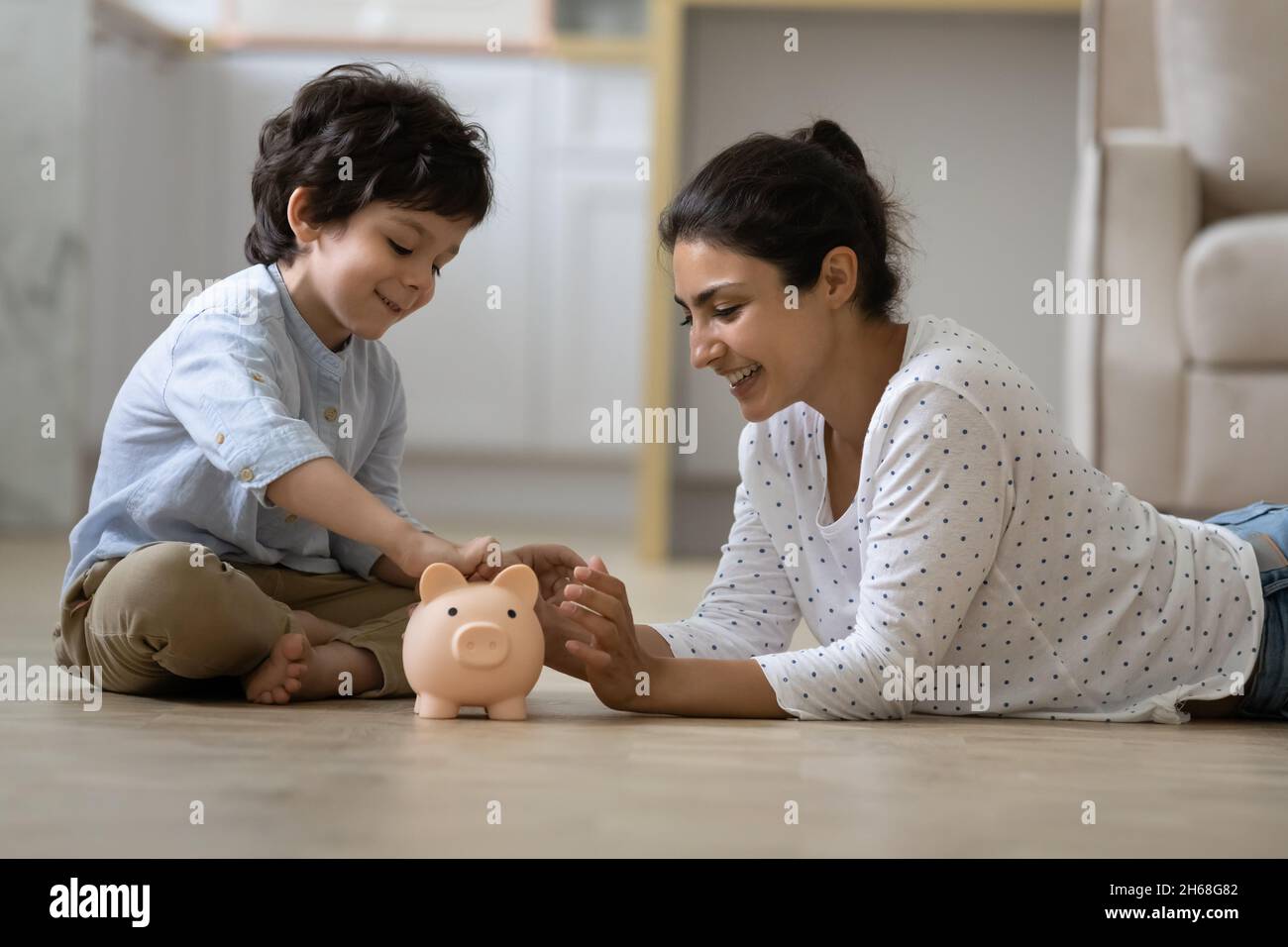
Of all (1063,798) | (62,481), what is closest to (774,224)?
(1063,798)

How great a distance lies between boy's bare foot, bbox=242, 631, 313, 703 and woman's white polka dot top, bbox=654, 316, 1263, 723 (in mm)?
288

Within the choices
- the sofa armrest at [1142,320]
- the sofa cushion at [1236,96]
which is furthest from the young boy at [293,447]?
the sofa cushion at [1236,96]

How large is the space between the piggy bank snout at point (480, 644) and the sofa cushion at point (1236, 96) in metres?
1.32

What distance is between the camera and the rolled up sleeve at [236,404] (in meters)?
1.05

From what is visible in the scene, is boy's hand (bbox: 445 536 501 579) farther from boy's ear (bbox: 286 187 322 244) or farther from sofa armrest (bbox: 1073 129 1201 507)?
sofa armrest (bbox: 1073 129 1201 507)

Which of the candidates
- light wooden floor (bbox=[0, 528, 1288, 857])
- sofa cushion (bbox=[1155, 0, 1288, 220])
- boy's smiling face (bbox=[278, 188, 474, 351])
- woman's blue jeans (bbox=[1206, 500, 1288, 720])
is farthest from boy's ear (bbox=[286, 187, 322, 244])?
sofa cushion (bbox=[1155, 0, 1288, 220])

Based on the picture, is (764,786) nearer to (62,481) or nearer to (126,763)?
(126,763)

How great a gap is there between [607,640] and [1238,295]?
3.30ft

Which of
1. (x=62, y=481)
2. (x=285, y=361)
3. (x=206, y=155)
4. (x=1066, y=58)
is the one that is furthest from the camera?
(x=206, y=155)

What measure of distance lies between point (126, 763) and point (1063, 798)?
0.54 m

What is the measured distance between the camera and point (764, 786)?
32.5 inches

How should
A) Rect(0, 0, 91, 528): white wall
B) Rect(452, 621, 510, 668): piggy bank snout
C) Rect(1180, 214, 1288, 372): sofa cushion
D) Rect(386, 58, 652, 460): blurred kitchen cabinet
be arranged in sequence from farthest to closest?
1. Rect(386, 58, 652, 460): blurred kitchen cabinet
2. Rect(0, 0, 91, 528): white wall
3. Rect(1180, 214, 1288, 372): sofa cushion
4. Rect(452, 621, 510, 668): piggy bank snout

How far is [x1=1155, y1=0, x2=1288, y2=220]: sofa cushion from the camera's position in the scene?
74.4 inches
